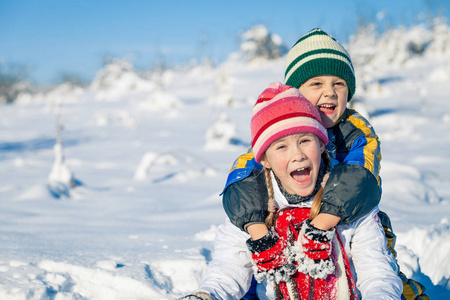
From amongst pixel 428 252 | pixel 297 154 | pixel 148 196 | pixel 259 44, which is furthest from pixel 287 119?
pixel 259 44

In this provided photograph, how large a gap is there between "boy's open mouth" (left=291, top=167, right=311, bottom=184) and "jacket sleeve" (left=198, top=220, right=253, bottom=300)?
0.32 m

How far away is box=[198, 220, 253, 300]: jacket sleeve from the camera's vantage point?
60.3 inches

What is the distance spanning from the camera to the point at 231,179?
5.12ft

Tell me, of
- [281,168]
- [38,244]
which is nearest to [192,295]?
[281,168]

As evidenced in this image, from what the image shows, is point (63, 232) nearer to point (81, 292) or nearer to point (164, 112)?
point (81, 292)

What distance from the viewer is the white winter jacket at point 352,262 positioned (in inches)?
54.9

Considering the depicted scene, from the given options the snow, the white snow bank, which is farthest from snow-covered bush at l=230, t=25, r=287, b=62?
the white snow bank

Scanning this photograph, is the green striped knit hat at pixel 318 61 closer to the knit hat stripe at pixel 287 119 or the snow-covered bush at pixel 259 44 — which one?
the knit hat stripe at pixel 287 119

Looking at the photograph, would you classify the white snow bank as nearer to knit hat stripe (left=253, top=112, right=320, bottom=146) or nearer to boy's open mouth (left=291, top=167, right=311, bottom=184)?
boy's open mouth (left=291, top=167, right=311, bottom=184)

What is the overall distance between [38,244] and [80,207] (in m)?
1.44

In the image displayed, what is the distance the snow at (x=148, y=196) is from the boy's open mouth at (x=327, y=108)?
38.8 inches

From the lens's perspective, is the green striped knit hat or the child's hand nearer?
the child's hand

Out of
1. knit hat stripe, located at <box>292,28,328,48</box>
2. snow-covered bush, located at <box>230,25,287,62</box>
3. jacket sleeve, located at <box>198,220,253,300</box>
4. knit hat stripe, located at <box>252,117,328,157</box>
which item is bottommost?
jacket sleeve, located at <box>198,220,253,300</box>

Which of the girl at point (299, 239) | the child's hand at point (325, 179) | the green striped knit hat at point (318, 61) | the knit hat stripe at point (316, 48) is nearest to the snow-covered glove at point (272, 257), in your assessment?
the girl at point (299, 239)
